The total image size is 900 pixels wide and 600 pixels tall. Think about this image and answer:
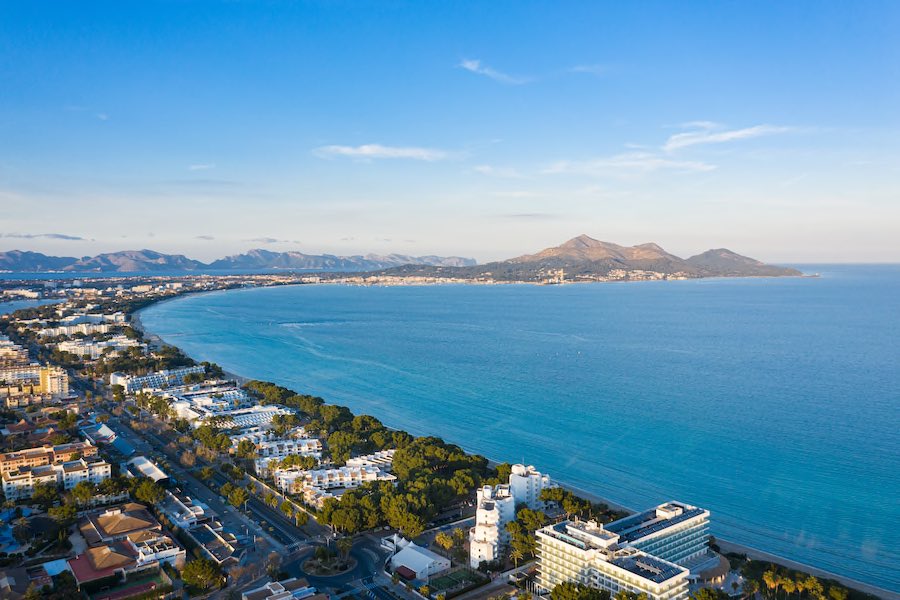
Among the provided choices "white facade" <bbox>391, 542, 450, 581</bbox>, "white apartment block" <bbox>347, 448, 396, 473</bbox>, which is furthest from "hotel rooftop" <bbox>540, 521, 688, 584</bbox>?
"white apartment block" <bbox>347, 448, 396, 473</bbox>

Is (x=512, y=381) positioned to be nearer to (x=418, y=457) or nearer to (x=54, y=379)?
(x=418, y=457)

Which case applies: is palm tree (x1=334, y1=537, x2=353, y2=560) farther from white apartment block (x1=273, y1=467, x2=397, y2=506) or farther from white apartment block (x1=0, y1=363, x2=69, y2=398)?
white apartment block (x1=0, y1=363, x2=69, y2=398)

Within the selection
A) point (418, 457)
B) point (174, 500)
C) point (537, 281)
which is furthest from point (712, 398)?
point (537, 281)

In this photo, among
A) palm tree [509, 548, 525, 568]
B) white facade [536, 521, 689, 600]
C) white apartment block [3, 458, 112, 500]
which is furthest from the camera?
white apartment block [3, 458, 112, 500]

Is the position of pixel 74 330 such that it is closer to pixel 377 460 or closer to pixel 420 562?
pixel 377 460

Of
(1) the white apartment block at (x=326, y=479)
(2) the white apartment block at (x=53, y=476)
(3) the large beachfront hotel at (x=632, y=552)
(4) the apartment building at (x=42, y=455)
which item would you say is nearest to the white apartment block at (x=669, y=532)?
(3) the large beachfront hotel at (x=632, y=552)

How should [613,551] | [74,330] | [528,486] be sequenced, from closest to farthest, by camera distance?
[613,551], [528,486], [74,330]

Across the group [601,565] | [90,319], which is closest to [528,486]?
→ [601,565]
